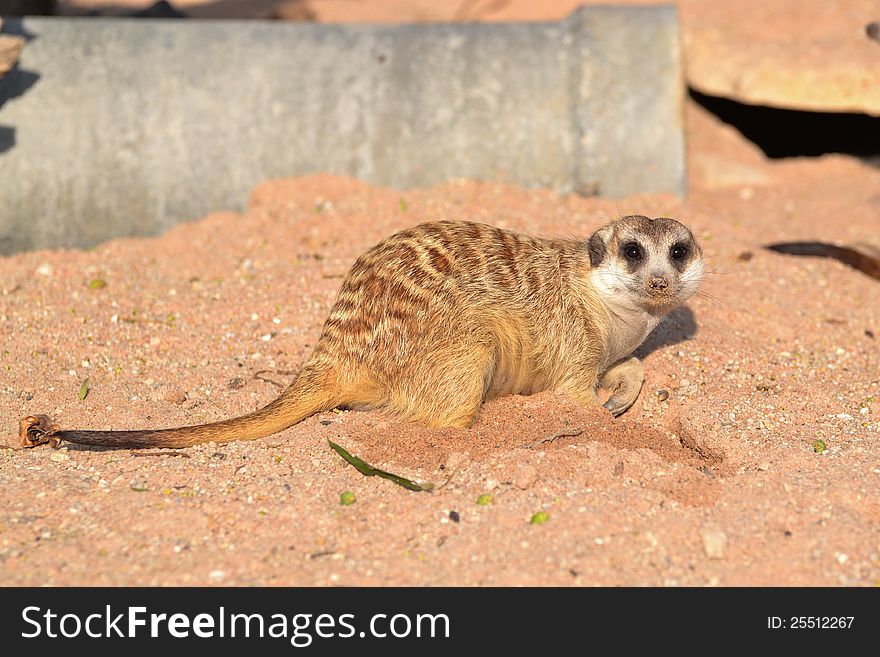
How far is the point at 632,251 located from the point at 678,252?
0.50ft

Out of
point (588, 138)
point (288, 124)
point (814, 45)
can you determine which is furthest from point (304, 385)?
point (814, 45)

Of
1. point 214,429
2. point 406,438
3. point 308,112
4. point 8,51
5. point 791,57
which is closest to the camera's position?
point 214,429

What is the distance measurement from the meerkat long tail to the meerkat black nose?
1.12 metres

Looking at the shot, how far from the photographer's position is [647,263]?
329cm

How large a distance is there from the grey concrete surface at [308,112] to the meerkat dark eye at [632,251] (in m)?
1.78

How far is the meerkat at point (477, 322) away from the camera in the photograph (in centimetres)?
312

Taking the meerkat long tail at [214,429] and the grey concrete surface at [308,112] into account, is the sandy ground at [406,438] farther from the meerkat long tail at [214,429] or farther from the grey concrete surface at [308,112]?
the grey concrete surface at [308,112]

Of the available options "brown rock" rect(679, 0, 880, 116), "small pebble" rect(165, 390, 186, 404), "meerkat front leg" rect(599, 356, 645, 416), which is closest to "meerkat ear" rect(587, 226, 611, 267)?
"meerkat front leg" rect(599, 356, 645, 416)

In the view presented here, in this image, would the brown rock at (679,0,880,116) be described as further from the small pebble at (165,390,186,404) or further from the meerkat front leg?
the small pebble at (165,390,186,404)

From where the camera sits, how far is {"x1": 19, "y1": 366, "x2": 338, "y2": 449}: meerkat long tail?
9.21ft

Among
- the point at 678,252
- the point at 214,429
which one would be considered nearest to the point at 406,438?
the point at 214,429

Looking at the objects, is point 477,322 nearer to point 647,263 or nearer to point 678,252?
point 647,263

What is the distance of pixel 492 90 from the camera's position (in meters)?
5.05

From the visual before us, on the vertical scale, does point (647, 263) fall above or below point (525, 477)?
above
